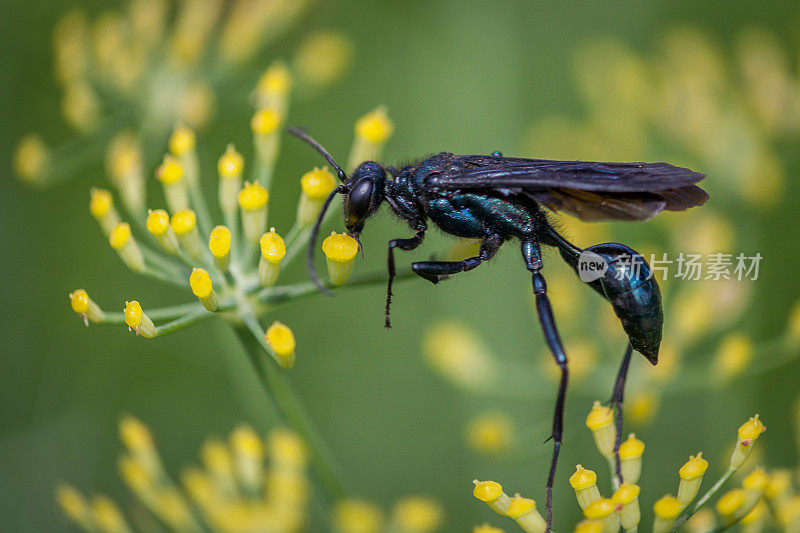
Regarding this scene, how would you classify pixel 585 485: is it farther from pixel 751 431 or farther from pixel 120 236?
pixel 120 236

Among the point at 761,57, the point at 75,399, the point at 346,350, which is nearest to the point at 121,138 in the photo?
the point at 75,399

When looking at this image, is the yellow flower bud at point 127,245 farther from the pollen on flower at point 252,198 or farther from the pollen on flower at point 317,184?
the pollen on flower at point 317,184

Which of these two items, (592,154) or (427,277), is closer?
(427,277)

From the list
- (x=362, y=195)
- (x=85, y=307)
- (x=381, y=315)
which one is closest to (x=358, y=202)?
(x=362, y=195)

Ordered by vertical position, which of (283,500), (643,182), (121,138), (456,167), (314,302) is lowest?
(283,500)

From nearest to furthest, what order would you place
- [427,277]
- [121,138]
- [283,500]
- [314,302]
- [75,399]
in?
[427,277] → [283,500] → [121,138] → [75,399] → [314,302]

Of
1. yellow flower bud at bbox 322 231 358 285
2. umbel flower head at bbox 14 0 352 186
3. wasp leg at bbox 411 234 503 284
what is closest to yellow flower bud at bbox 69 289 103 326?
yellow flower bud at bbox 322 231 358 285

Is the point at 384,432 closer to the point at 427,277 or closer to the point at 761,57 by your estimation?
the point at 427,277
